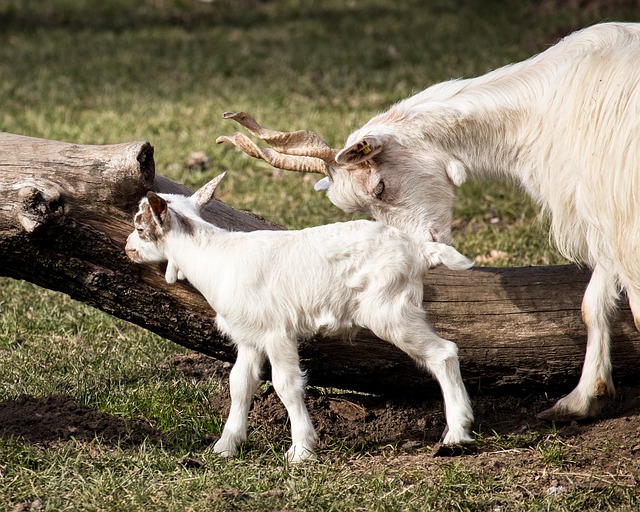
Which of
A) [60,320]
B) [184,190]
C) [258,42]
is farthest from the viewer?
[258,42]

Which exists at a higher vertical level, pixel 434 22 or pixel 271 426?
pixel 434 22

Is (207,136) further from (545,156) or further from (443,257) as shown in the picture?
(443,257)

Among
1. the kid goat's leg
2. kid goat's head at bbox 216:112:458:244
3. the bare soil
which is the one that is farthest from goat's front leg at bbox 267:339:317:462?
kid goat's head at bbox 216:112:458:244

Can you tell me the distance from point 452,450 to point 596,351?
0.83 meters

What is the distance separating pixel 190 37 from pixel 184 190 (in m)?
9.76

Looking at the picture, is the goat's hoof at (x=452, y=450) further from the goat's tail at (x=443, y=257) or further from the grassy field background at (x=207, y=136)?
the goat's tail at (x=443, y=257)

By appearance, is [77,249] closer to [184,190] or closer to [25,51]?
[184,190]

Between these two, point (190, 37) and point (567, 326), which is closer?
point (567, 326)

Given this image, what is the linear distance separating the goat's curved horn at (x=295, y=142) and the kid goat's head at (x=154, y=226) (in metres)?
0.53

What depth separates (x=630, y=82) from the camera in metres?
4.14

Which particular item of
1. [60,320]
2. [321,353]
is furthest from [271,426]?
[60,320]

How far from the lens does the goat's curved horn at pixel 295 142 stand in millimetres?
4270

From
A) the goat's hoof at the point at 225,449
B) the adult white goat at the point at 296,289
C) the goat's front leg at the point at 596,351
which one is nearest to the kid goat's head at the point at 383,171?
the adult white goat at the point at 296,289

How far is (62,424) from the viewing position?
420 centimetres
